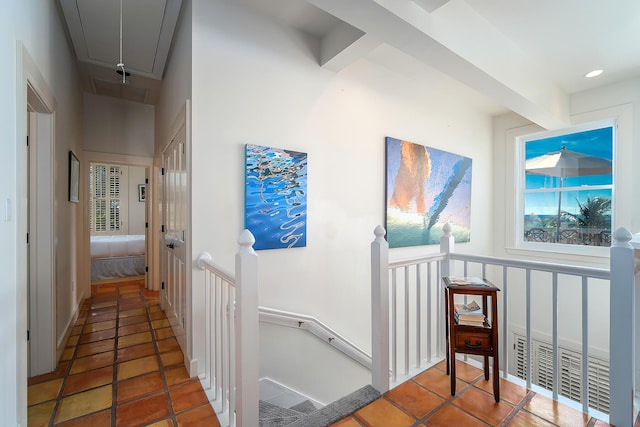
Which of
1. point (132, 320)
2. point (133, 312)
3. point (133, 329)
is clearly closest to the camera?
point (133, 329)

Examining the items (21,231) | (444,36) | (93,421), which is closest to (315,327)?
(93,421)

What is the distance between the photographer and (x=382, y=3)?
166cm

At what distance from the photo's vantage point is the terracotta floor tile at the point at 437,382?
5.97ft

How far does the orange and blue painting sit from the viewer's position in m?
3.32

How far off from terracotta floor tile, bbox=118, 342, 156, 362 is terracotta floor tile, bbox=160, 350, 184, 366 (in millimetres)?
159

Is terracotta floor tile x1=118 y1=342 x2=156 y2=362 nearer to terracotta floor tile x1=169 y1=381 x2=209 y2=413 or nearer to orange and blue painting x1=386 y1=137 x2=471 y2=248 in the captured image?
terracotta floor tile x1=169 y1=381 x2=209 y2=413

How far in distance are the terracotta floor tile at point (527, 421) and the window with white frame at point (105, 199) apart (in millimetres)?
8424

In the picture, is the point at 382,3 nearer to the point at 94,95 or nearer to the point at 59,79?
the point at 59,79

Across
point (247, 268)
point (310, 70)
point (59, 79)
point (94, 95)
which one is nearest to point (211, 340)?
point (247, 268)

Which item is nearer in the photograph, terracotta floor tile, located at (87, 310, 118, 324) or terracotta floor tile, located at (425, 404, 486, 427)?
terracotta floor tile, located at (425, 404, 486, 427)

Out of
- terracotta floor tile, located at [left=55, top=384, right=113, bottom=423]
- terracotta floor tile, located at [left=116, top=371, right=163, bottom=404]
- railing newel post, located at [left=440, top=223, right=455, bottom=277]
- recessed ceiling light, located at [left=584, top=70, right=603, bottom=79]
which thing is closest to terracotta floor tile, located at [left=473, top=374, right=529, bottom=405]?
railing newel post, located at [left=440, top=223, right=455, bottom=277]

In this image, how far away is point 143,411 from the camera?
172cm

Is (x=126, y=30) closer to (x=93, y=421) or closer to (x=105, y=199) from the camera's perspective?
(x=93, y=421)

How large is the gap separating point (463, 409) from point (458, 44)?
8.24ft
